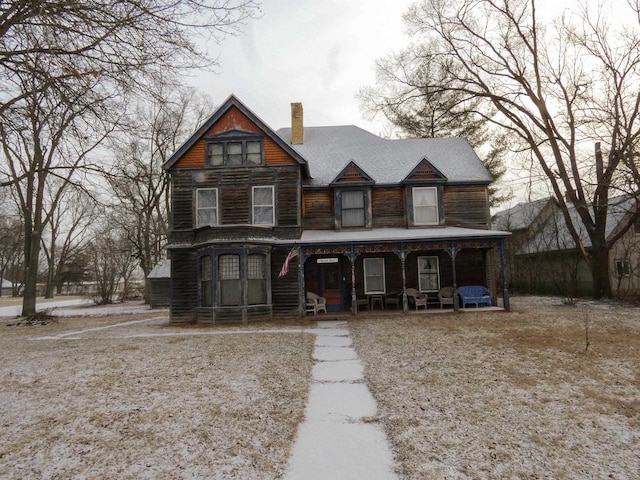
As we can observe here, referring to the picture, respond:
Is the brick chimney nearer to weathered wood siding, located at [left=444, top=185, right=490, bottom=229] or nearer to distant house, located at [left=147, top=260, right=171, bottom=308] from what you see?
weathered wood siding, located at [left=444, top=185, right=490, bottom=229]

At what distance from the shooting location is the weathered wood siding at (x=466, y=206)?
19.1m

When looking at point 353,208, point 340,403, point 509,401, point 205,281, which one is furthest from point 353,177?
point 509,401

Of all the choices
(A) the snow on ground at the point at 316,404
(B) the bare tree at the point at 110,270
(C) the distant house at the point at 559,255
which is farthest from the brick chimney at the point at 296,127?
(B) the bare tree at the point at 110,270

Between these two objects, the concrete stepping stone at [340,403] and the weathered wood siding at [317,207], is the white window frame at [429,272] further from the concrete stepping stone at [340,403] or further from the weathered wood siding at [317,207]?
the concrete stepping stone at [340,403]

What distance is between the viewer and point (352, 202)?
18875 millimetres

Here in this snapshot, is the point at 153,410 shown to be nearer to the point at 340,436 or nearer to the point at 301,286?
the point at 340,436

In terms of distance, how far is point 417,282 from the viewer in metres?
19.0

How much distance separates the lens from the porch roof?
16.6 meters

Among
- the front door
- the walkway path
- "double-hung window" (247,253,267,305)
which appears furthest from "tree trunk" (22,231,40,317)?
the walkway path

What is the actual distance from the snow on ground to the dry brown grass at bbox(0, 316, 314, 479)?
0.03m

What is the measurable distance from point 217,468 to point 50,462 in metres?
1.94

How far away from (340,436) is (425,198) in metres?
15.3

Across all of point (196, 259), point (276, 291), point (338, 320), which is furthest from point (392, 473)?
point (196, 259)

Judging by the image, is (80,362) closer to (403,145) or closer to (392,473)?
(392,473)
